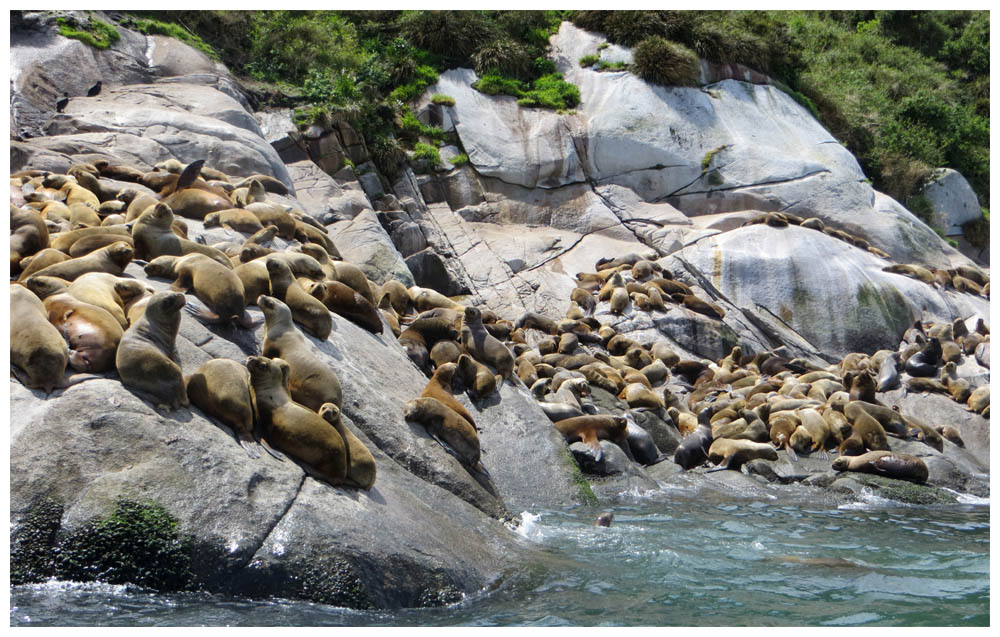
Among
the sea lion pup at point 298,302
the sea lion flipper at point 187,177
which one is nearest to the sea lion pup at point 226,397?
the sea lion pup at point 298,302

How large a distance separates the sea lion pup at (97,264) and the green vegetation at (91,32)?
1354 cm

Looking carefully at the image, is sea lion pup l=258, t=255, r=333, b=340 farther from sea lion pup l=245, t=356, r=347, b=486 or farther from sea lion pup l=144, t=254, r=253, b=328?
sea lion pup l=245, t=356, r=347, b=486

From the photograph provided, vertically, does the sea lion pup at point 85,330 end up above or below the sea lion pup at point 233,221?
above

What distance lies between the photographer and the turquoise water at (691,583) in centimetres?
462

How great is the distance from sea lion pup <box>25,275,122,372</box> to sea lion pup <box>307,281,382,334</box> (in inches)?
118

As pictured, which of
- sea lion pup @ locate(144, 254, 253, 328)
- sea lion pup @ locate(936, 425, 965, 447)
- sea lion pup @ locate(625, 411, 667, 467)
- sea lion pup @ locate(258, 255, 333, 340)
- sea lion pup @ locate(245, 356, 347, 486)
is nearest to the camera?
sea lion pup @ locate(245, 356, 347, 486)

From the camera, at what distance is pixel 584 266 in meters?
20.0

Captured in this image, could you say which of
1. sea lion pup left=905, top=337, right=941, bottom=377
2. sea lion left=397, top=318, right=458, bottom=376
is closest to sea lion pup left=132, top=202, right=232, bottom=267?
sea lion left=397, top=318, right=458, bottom=376

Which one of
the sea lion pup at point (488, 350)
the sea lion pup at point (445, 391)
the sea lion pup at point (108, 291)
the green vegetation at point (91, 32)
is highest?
the sea lion pup at point (108, 291)

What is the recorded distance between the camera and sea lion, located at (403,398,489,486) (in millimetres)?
7758

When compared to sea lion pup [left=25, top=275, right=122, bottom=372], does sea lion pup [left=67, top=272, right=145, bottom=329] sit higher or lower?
lower

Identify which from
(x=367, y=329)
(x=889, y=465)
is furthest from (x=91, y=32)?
(x=889, y=465)

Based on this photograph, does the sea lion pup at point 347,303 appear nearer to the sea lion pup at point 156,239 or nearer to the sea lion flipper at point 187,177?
the sea lion pup at point 156,239

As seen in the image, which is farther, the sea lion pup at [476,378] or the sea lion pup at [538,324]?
the sea lion pup at [538,324]
